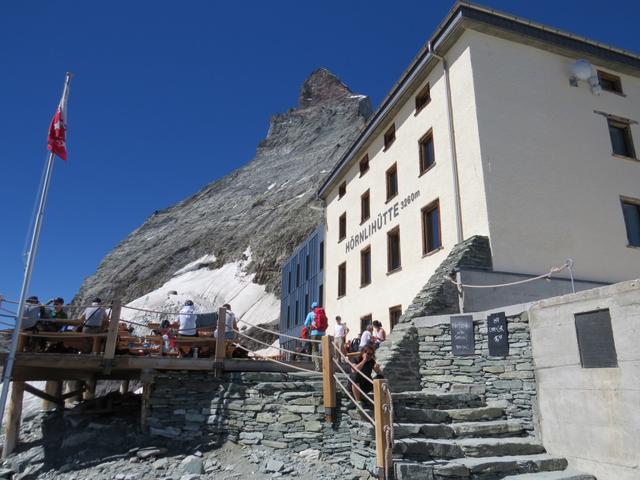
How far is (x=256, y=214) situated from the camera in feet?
204

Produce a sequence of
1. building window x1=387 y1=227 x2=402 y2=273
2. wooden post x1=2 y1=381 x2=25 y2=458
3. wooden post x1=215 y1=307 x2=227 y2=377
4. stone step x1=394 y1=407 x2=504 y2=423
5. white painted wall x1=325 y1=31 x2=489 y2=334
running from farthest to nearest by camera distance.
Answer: building window x1=387 y1=227 x2=402 y2=273, white painted wall x1=325 y1=31 x2=489 y2=334, wooden post x1=2 y1=381 x2=25 y2=458, wooden post x1=215 y1=307 x2=227 y2=377, stone step x1=394 y1=407 x2=504 y2=423

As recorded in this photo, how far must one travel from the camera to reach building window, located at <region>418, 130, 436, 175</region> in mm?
15391

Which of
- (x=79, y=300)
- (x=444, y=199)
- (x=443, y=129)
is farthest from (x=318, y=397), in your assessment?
(x=79, y=300)

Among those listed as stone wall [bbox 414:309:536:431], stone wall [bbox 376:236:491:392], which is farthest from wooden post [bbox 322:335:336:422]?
stone wall [bbox 414:309:536:431]

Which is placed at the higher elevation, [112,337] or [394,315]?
[394,315]

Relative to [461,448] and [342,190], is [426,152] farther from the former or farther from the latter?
[461,448]

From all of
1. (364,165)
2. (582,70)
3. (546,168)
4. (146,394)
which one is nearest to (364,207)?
(364,165)

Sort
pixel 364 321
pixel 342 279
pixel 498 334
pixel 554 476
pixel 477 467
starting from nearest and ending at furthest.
A: 1. pixel 477 467
2. pixel 554 476
3. pixel 498 334
4. pixel 364 321
5. pixel 342 279

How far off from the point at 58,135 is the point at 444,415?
10.7 metres

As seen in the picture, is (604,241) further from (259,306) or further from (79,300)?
(79,300)

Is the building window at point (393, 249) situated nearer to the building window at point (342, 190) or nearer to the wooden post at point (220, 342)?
the building window at point (342, 190)

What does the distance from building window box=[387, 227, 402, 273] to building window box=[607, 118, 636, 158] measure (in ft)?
24.6

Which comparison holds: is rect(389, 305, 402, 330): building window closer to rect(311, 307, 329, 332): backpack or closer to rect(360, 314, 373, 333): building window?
rect(360, 314, 373, 333): building window

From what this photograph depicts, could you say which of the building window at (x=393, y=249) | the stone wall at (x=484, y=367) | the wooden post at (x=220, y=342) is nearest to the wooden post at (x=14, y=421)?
the wooden post at (x=220, y=342)
